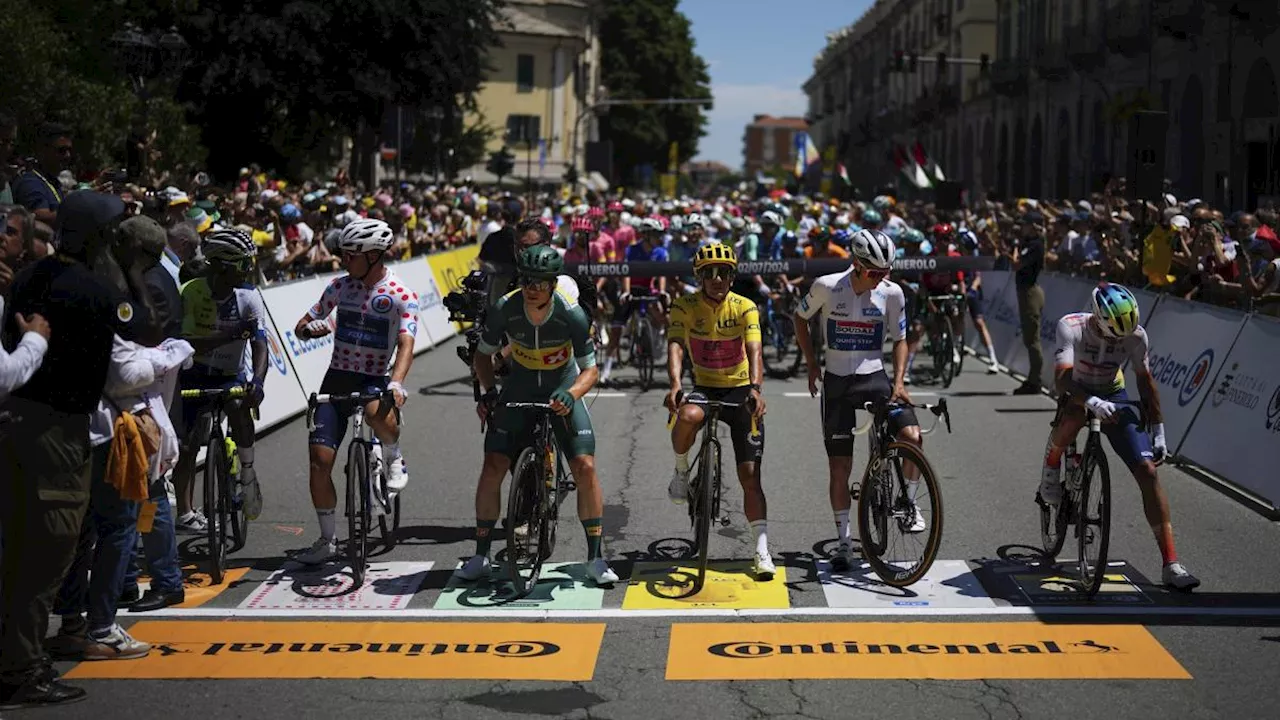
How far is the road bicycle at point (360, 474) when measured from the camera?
9.16 meters

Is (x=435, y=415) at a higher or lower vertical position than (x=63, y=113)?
lower

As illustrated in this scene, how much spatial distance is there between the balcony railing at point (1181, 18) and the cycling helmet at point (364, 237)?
30424mm

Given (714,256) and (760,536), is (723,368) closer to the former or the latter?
(714,256)

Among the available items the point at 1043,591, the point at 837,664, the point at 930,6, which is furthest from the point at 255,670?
the point at 930,6

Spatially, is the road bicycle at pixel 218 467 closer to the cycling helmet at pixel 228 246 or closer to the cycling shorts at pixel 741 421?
the cycling helmet at pixel 228 246

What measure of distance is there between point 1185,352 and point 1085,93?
39.0 m

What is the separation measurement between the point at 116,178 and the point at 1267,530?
29.7ft

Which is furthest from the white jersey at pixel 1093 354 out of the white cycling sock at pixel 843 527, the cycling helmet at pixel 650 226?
the cycling helmet at pixel 650 226

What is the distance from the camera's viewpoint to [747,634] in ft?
26.8

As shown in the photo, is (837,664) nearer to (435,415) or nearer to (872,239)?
(872,239)

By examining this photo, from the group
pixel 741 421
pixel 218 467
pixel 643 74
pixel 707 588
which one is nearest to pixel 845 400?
pixel 741 421

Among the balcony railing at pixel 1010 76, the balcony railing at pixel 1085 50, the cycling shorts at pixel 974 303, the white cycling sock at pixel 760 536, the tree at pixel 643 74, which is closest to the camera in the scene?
the white cycling sock at pixel 760 536

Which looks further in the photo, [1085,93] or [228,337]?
[1085,93]

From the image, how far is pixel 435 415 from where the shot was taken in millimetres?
16875
